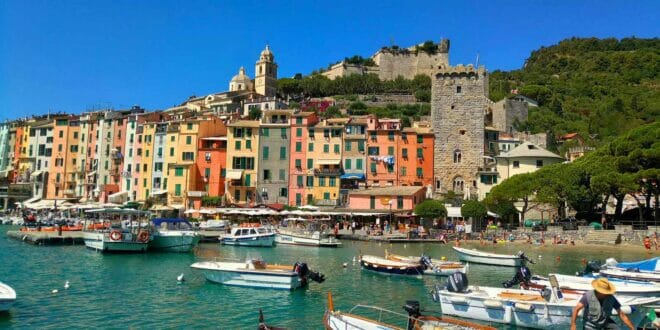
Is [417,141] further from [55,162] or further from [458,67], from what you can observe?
[55,162]

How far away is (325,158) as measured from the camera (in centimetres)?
5903

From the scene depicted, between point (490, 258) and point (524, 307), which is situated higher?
point (490, 258)

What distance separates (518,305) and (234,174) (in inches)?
1804

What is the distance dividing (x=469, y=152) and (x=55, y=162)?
56.0 m


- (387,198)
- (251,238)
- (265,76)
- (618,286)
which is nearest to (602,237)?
(387,198)

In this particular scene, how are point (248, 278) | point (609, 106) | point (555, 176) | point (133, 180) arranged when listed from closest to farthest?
point (248, 278), point (555, 176), point (133, 180), point (609, 106)

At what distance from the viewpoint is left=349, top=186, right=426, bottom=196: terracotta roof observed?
52.8 metres

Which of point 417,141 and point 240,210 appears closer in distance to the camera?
point 240,210

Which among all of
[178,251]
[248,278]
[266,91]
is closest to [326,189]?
[178,251]

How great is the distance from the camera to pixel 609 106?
89.8 meters

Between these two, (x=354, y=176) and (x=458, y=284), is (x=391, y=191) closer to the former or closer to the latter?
(x=354, y=176)

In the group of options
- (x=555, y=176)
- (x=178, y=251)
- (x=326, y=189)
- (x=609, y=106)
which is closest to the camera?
(x=178, y=251)

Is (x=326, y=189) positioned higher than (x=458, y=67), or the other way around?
(x=458, y=67)

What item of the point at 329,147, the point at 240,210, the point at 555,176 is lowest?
the point at 240,210
